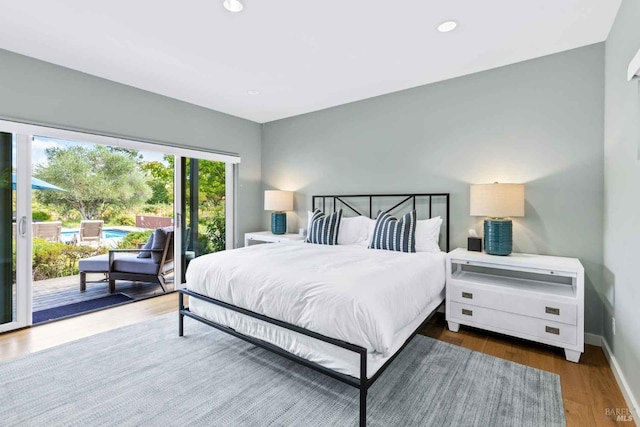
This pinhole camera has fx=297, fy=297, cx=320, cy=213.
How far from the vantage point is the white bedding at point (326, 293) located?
1.70 m

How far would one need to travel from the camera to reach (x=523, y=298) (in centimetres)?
245

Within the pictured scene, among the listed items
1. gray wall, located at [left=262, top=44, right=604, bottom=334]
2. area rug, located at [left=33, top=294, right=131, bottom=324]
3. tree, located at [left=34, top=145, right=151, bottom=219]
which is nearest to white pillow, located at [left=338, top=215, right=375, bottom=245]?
gray wall, located at [left=262, top=44, right=604, bottom=334]

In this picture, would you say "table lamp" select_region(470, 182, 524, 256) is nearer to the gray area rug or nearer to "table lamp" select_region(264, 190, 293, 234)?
the gray area rug

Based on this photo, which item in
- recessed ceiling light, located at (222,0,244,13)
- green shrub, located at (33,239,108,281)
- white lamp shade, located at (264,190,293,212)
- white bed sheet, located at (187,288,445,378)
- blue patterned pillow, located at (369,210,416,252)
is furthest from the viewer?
white lamp shade, located at (264,190,293,212)

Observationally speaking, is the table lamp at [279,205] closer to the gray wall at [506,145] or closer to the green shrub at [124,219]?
the gray wall at [506,145]

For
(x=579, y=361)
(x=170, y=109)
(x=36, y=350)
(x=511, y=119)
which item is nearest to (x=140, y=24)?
(x=170, y=109)

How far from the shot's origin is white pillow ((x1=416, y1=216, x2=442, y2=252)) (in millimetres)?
3143

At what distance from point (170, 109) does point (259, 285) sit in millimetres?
3037

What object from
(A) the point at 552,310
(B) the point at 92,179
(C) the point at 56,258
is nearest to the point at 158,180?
(B) the point at 92,179

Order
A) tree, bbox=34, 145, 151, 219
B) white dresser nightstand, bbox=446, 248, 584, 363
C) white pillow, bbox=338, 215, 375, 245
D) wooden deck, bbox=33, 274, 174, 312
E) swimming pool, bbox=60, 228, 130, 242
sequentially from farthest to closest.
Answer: swimming pool, bbox=60, 228, 130, 242, tree, bbox=34, 145, 151, 219, wooden deck, bbox=33, 274, 174, 312, white pillow, bbox=338, 215, 375, 245, white dresser nightstand, bbox=446, 248, 584, 363

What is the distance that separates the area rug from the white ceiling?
268 cm

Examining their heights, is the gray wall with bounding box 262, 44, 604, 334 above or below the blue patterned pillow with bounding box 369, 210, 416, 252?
above

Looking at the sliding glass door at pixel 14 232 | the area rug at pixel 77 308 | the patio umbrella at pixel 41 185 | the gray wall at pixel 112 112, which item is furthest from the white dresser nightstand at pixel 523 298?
the patio umbrella at pixel 41 185

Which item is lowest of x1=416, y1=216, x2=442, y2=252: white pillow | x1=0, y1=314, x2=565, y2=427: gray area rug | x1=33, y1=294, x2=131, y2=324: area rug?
x1=0, y1=314, x2=565, y2=427: gray area rug
